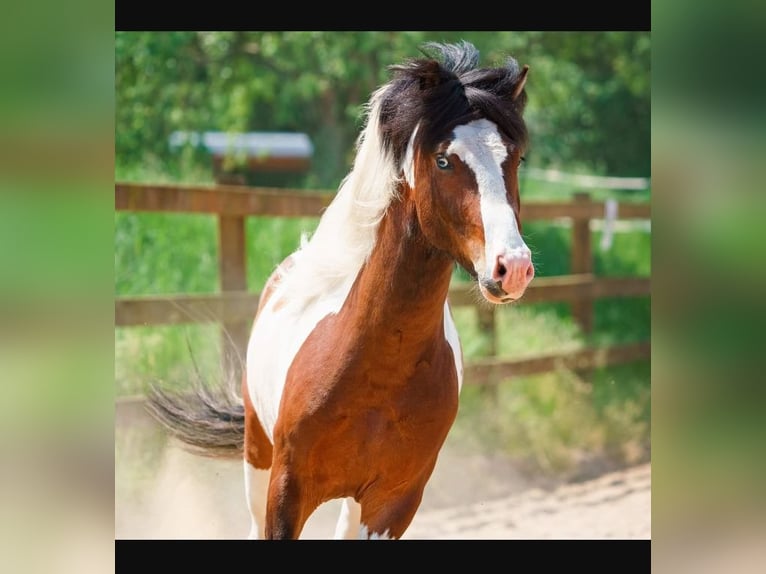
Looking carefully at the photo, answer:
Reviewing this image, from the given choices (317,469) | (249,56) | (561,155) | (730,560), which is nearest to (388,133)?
(317,469)

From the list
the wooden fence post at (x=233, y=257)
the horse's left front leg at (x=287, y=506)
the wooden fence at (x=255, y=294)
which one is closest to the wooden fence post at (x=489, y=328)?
the wooden fence at (x=255, y=294)

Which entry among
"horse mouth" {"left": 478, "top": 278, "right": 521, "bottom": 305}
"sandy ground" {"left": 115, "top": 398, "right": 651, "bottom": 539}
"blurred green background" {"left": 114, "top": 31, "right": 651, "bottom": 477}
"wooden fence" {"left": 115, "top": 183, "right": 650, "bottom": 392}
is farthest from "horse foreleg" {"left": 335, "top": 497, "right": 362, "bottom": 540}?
"sandy ground" {"left": 115, "top": 398, "right": 651, "bottom": 539}

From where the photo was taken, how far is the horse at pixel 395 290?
2.46 metres

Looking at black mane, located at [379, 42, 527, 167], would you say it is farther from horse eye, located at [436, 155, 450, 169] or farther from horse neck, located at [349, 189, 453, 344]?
horse neck, located at [349, 189, 453, 344]

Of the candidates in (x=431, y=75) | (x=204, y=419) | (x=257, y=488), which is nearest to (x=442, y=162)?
(x=431, y=75)

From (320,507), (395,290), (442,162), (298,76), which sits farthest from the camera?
(298,76)

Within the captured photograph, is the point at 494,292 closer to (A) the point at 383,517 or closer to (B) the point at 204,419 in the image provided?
(A) the point at 383,517

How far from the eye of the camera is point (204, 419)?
3.95 metres

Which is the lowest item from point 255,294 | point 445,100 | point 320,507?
point 320,507

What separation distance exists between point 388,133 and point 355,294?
0.51 m

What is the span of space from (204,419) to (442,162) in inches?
77.3

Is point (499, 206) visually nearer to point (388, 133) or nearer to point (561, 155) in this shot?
point (388, 133)

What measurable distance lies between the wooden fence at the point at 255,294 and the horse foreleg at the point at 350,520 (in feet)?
3.74

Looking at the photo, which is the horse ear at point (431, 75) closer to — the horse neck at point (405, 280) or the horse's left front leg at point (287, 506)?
the horse neck at point (405, 280)
